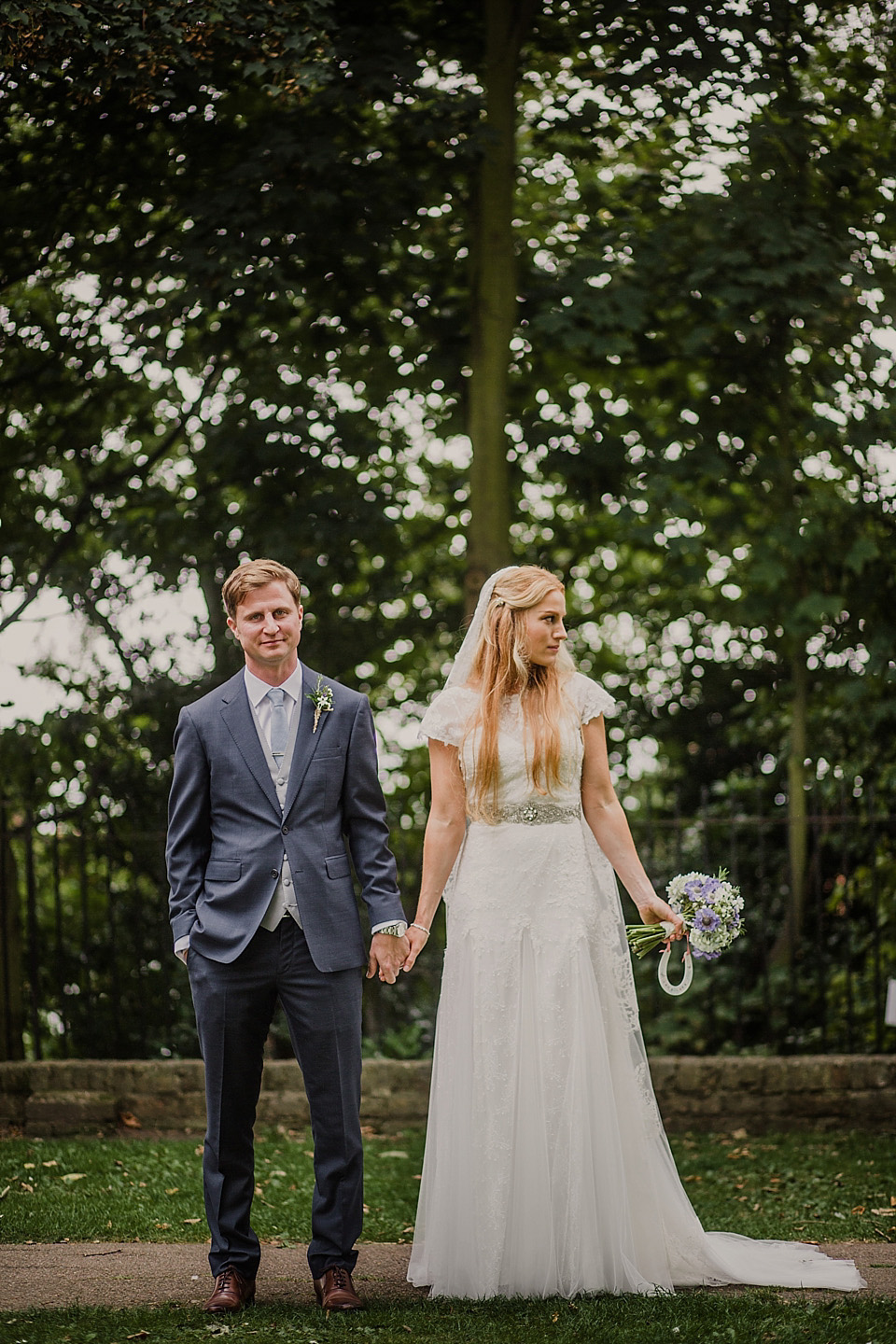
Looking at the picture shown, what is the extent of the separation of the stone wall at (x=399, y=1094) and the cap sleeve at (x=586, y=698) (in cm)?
341

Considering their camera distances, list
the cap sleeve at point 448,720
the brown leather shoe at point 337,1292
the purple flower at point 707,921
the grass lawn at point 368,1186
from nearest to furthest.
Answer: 1. the brown leather shoe at point 337,1292
2. the purple flower at point 707,921
3. the cap sleeve at point 448,720
4. the grass lawn at point 368,1186

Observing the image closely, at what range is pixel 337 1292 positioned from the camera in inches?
150

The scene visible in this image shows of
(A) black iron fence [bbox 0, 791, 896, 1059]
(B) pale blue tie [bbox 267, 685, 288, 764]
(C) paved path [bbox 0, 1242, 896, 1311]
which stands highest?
(B) pale blue tie [bbox 267, 685, 288, 764]

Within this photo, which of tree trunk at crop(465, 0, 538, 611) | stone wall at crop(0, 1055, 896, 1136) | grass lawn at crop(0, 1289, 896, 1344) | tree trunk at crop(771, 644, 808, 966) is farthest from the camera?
tree trunk at crop(771, 644, 808, 966)

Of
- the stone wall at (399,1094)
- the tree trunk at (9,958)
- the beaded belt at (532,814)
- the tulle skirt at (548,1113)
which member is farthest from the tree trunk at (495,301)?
the tulle skirt at (548,1113)

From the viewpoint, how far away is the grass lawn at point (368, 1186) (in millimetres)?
5055

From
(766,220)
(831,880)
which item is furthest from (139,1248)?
(766,220)

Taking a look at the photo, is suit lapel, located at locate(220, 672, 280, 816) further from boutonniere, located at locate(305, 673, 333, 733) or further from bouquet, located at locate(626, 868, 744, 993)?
bouquet, located at locate(626, 868, 744, 993)

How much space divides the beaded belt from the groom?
1.46 feet

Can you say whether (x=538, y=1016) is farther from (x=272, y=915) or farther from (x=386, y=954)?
(x=272, y=915)

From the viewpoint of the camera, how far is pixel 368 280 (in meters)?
7.98

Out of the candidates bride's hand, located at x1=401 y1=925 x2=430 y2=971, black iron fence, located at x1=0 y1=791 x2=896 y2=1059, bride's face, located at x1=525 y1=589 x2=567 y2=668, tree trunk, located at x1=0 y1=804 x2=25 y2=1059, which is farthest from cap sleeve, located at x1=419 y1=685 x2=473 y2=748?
tree trunk, located at x1=0 y1=804 x2=25 y2=1059

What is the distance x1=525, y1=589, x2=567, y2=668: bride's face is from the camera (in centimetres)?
427

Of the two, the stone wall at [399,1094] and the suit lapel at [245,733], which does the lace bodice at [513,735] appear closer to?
the suit lapel at [245,733]
